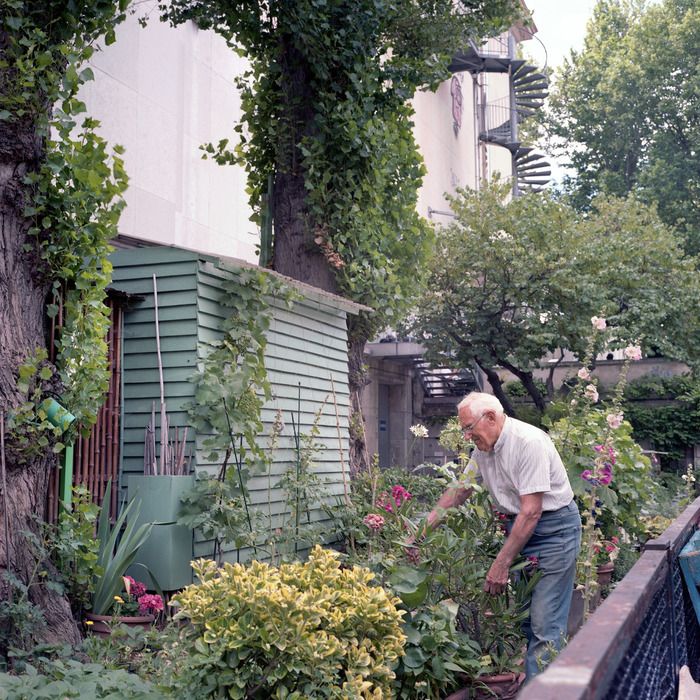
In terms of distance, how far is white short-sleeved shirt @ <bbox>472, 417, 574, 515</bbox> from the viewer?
188 inches

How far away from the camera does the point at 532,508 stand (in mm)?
4773

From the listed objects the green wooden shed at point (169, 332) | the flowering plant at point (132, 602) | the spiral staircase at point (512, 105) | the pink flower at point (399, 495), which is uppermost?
the spiral staircase at point (512, 105)

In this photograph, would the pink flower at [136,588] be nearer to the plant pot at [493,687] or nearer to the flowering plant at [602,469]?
the plant pot at [493,687]

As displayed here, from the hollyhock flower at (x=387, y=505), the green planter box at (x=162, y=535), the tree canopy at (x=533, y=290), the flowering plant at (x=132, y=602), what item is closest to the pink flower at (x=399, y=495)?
the hollyhock flower at (x=387, y=505)

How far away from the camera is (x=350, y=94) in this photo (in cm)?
988

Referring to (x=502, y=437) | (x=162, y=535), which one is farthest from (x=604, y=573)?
(x=162, y=535)

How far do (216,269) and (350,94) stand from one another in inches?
Answer: 134

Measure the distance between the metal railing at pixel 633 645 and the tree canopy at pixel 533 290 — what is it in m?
14.9

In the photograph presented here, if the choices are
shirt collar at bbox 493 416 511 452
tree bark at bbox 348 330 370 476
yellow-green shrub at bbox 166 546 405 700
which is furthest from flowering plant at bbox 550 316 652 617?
tree bark at bbox 348 330 370 476

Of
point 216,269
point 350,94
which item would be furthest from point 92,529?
point 350,94

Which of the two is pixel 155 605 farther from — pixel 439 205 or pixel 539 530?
pixel 439 205

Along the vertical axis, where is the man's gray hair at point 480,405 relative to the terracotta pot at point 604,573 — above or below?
above

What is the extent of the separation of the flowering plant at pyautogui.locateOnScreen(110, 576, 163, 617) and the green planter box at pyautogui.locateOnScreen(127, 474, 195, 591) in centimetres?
38

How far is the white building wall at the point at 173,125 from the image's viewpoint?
37.2ft
